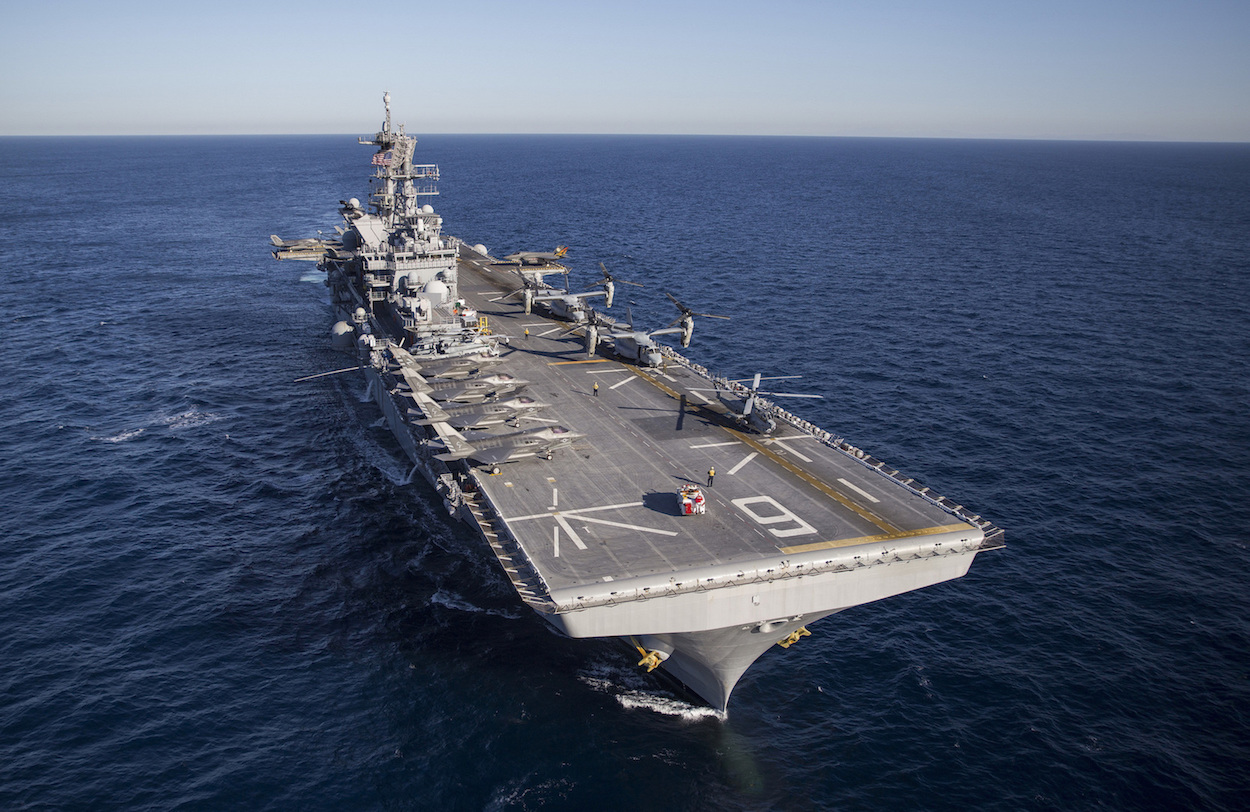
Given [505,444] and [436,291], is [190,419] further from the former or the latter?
[505,444]

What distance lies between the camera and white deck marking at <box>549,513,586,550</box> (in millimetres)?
30722

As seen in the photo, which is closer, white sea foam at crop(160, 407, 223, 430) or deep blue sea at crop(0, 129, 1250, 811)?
deep blue sea at crop(0, 129, 1250, 811)

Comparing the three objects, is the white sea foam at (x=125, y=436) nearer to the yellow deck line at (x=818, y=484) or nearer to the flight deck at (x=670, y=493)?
the flight deck at (x=670, y=493)

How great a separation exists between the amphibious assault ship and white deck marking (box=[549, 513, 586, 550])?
14cm

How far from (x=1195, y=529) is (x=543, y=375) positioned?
39987 millimetres

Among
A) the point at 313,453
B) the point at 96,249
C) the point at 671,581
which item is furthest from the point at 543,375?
the point at 96,249

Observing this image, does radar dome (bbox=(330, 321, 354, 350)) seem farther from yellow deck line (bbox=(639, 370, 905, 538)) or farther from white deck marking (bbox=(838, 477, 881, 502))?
white deck marking (bbox=(838, 477, 881, 502))

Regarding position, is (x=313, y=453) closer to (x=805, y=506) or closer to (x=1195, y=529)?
(x=805, y=506)

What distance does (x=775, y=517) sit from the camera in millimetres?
32906

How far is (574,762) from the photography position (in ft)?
92.0

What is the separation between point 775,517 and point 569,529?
8937mm

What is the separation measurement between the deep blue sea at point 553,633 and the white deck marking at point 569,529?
6036 millimetres

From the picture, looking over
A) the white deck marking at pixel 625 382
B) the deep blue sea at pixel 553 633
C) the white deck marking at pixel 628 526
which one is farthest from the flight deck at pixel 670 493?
the deep blue sea at pixel 553 633

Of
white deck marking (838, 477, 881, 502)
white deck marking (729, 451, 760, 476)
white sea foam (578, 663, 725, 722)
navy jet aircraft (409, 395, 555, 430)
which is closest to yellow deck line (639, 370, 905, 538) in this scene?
white deck marking (729, 451, 760, 476)
